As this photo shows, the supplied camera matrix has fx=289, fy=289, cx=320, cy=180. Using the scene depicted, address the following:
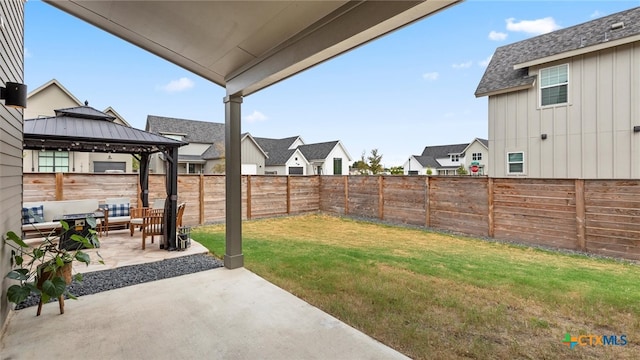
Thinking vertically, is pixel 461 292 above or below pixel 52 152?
below

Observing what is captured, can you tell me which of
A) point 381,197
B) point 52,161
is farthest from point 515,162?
point 52,161

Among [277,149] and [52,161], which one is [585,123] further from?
[52,161]

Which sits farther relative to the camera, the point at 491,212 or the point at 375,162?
the point at 375,162

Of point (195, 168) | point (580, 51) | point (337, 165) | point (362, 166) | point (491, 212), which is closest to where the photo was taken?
point (491, 212)

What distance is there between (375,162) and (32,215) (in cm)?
2129

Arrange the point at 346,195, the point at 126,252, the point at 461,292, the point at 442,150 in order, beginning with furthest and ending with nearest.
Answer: the point at 442,150 → the point at 346,195 → the point at 126,252 → the point at 461,292

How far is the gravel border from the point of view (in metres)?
3.68

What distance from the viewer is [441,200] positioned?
7887mm

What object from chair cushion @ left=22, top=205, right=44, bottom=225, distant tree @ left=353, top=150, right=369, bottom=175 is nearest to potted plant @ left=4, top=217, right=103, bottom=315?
chair cushion @ left=22, top=205, right=44, bottom=225

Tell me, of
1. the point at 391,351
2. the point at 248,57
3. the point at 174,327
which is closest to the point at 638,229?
the point at 391,351

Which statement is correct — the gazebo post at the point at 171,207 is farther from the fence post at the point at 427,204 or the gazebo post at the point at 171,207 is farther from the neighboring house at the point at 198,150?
the neighboring house at the point at 198,150

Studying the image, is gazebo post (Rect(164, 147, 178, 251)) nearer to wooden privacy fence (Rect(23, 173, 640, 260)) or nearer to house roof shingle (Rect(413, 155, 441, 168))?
wooden privacy fence (Rect(23, 173, 640, 260))

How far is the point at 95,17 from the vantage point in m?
3.04

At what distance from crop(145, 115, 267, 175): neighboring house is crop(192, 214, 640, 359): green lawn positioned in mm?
12840
